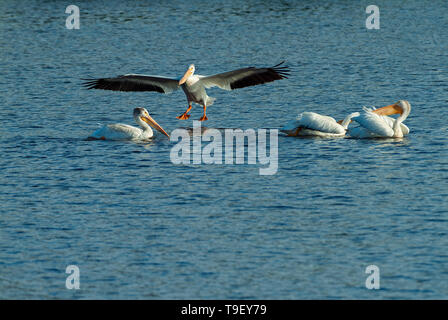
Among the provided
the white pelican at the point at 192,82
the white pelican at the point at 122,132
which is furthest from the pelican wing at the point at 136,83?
the white pelican at the point at 122,132

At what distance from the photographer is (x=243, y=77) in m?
19.9

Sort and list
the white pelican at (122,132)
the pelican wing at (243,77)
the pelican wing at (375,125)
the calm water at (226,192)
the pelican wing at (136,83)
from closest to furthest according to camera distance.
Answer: the calm water at (226,192) < the pelican wing at (375,125) < the white pelican at (122,132) < the pelican wing at (243,77) < the pelican wing at (136,83)

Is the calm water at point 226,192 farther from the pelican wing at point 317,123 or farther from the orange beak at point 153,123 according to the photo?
the orange beak at point 153,123

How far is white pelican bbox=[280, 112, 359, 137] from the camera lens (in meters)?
18.4

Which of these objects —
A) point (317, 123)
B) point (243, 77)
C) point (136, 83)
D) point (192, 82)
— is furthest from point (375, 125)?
point (136, 83)

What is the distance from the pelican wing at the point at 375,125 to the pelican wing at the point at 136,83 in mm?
4380

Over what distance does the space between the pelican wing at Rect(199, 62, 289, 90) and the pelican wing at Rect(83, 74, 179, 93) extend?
2.80 ft

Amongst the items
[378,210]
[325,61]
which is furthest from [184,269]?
[325,61]

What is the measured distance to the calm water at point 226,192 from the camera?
36.2 feet

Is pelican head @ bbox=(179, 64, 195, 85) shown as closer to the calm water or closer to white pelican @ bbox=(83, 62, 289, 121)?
white pelican @ bbox=(83, 62, 289, 121)

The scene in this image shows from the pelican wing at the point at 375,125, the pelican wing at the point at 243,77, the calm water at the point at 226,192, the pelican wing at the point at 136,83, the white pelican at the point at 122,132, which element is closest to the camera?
the calm water at the point at 226,192
